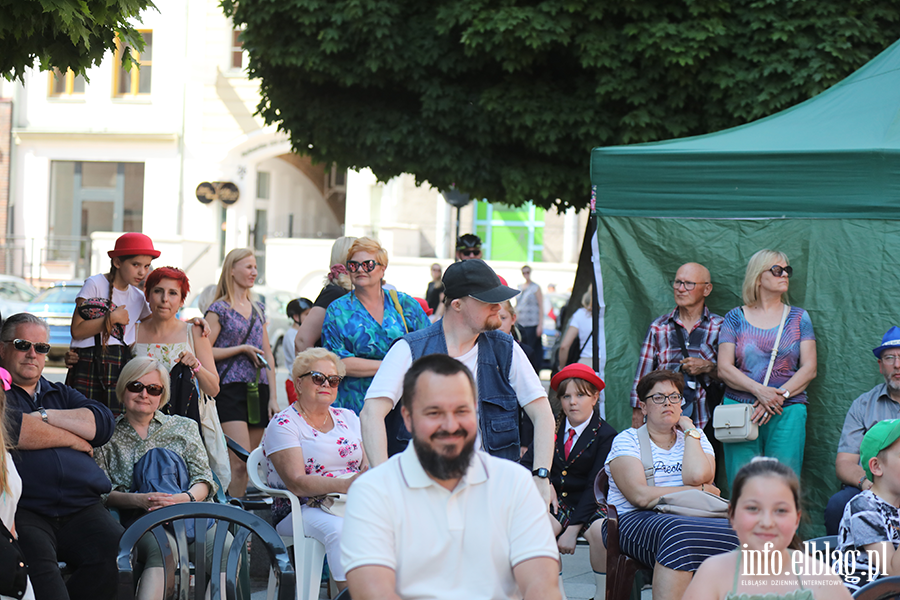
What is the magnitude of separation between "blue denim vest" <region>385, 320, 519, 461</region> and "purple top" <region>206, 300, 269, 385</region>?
2.68 meters

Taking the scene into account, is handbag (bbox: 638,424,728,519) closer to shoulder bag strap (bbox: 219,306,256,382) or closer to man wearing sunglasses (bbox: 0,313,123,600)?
man wearing sunglasses (bbox: 0,313,123,600)

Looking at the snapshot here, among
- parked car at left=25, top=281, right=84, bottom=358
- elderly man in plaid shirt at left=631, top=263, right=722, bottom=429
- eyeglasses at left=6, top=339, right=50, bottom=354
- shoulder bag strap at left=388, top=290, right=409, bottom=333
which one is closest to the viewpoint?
eyeglasses at left=6, top=339, right=50, bottom=354

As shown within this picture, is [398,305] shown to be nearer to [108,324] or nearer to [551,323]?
[108,324]

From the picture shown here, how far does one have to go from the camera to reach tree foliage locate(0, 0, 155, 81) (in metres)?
4.84

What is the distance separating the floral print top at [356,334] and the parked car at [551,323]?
10.4 metres

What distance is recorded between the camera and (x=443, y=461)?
2.94m

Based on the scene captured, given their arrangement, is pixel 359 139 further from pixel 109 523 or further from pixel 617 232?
pixel 109 523

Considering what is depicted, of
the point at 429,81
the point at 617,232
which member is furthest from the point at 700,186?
the point at 429,81

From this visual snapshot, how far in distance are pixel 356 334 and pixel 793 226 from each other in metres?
2.88

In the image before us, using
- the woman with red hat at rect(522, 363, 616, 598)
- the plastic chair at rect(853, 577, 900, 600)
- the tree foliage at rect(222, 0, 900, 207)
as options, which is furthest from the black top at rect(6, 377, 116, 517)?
the tree foliage at rect(222, 0, 900, 207)

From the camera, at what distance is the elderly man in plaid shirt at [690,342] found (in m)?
6.18

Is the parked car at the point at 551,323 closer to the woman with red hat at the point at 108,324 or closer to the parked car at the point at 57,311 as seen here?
the parked car at the point at 57,311

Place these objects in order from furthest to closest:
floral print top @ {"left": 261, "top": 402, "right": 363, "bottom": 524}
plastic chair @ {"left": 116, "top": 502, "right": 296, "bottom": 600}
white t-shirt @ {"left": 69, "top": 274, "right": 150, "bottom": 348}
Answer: white t-shirt @ {"left": 69, "top": 274, "right": 150, "bottom": 348}, floral print top @ {"left": 261, "top": 402, "right": 363, "bottom": 524}, plastic chair @ {"left": 116, "top": 502, "right": 296, "bottom": 600}

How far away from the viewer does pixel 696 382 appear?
6199 mm
